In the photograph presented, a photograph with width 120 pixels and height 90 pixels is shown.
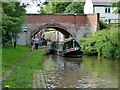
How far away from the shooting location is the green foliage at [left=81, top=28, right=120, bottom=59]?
103 ft

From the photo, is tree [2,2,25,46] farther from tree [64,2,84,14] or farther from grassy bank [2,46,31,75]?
tree [64,2,84,14]

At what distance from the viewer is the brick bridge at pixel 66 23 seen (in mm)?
45156

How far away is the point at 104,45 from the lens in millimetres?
33531

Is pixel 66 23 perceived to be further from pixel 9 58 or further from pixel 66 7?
pixel 9 58

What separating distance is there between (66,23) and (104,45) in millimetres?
13441

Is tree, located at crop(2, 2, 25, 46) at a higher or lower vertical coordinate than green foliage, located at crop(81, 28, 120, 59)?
higher

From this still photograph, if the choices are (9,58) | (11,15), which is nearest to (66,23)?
(11,15)

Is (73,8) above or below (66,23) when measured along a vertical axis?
above

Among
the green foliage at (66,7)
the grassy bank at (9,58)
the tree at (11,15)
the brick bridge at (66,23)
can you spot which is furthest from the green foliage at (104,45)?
the green foliage at (66,7)

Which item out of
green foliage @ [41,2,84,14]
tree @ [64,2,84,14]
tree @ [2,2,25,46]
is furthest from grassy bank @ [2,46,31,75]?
green foliage @ [41,2,84,14]

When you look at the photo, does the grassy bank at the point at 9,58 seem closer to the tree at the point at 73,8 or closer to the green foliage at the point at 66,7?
the tree at the point at 73,8

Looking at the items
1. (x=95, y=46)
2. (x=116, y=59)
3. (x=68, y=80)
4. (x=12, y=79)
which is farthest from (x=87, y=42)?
(x=12, y=79)

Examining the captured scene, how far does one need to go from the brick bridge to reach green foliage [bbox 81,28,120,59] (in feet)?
23.2

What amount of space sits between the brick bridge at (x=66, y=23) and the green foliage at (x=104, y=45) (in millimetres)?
7068
